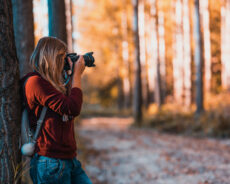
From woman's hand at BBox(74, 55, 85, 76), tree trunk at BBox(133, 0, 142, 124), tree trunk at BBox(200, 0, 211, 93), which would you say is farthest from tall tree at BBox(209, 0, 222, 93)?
woman's hand at BBox(74, 55, 85, 76)

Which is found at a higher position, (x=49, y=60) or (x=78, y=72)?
(x=49, y=60)

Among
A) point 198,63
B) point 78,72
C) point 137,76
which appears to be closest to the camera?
point 78,72

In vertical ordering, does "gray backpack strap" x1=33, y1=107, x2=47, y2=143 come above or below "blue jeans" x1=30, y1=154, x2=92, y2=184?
above

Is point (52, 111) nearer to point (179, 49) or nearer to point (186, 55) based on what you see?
point (186, 55)

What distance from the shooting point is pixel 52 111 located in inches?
90.2

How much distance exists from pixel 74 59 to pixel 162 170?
4457 millimetres

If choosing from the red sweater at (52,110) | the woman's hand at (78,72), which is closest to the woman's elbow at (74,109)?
the red sweater at (52,110)

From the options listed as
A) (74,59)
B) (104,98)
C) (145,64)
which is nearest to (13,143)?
(74,59)

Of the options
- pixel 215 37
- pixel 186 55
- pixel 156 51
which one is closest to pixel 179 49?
pixel 186 55

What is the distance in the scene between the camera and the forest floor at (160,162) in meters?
5.64

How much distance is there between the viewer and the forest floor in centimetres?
564

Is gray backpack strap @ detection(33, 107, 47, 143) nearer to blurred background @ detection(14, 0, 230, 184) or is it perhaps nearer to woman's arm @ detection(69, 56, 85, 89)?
woman's arm @ detection(69, 56, 85, 89)

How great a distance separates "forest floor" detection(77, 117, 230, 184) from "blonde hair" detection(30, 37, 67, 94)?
3.81m

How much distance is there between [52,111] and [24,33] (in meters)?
2.72
